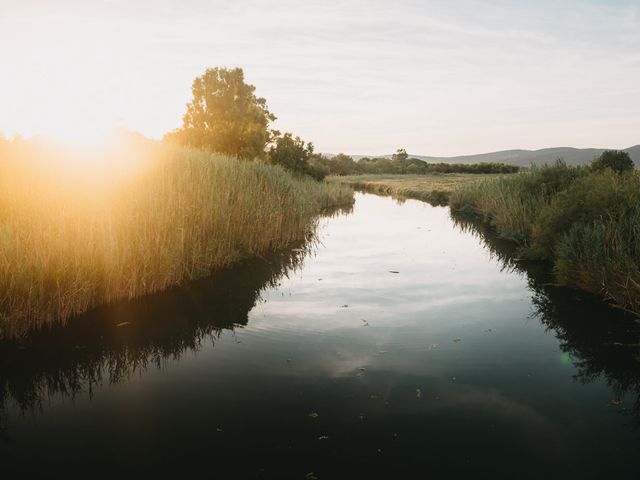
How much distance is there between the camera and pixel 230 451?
4.91m

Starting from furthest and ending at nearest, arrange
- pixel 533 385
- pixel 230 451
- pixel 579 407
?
pixel 533 385 < pixel 579 407 < pixel 230 451

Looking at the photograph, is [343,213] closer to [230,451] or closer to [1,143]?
[1,143]

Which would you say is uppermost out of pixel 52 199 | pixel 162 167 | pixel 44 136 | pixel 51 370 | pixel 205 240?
pixel 44 136

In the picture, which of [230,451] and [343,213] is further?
[343,213]

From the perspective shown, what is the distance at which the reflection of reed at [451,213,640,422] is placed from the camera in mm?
6809

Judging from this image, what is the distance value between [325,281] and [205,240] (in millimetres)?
3436

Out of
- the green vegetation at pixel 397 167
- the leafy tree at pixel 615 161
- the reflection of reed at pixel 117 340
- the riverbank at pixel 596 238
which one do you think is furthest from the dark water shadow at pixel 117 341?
the green vegetation at pixel 397 167

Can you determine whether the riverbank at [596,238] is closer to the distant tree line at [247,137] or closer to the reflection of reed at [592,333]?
the reflection of reed at [592,333]

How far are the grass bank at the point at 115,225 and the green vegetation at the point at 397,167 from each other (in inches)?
2969

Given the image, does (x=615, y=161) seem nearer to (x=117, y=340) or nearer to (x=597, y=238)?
Result: (x=597, y=238)

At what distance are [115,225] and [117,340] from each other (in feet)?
9.59

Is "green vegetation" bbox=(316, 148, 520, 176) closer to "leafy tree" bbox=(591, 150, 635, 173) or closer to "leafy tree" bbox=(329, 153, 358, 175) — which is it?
"leafy tree" bbox=(329, 153, 358, 175)

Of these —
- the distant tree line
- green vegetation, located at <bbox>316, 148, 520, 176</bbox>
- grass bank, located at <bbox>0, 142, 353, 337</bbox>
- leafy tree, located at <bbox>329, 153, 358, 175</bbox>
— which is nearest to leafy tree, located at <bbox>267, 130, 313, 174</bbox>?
the distant tree line

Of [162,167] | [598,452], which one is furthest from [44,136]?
[598,452]
